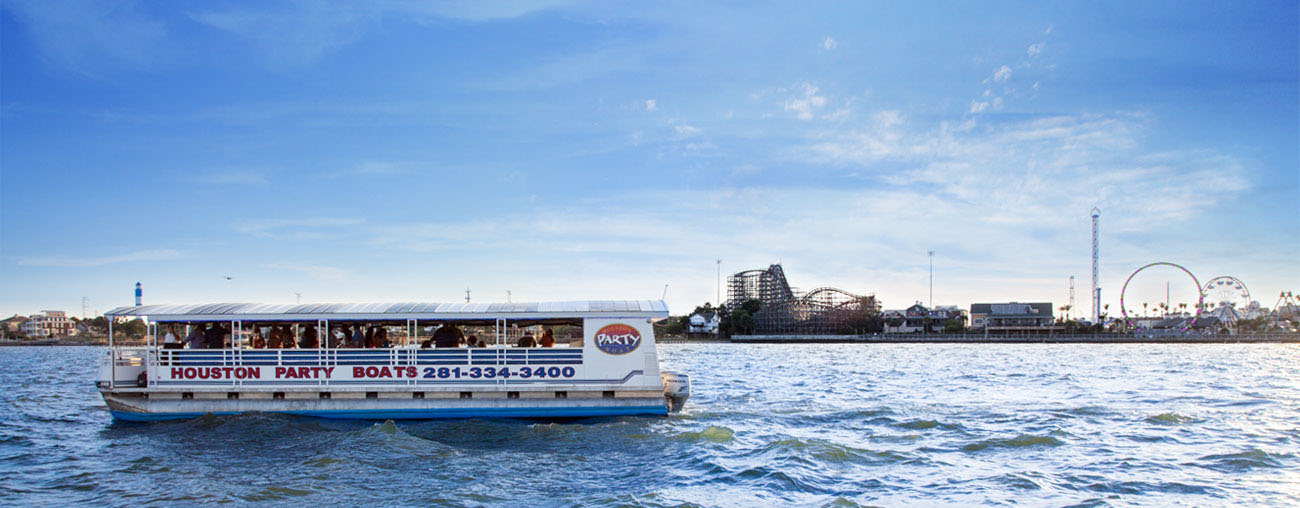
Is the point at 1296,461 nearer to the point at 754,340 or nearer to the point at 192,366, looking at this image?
the point at 192,366

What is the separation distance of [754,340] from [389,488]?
5926 inches

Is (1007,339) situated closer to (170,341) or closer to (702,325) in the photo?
(702,325)

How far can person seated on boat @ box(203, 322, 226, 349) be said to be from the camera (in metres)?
18.3

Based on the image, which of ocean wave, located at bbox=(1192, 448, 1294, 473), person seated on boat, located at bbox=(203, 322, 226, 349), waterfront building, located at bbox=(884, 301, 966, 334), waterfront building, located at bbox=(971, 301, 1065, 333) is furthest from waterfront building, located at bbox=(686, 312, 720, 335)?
ocean wave, located at bbox=(1192, 448, 1294, 473)

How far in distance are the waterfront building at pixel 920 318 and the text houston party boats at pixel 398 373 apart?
16218 centimetres

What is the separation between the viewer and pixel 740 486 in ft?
41.0

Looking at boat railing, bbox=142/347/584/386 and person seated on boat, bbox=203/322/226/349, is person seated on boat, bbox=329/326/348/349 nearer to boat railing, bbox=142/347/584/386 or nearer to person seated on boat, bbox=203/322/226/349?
boat railing, bbox=142/347/584/386

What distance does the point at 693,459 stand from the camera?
14.4 m

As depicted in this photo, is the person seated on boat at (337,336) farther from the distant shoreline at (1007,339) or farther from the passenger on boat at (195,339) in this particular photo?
the distant shoreline at (1007,339)

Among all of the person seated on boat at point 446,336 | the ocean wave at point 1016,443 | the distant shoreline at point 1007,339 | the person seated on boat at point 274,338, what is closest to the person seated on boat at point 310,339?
the person seated on boat at point 274,338

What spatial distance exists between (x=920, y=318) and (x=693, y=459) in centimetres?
17658

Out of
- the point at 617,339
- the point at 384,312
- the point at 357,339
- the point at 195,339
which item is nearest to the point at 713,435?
the point at 617,339

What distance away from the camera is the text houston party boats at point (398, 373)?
17.4m

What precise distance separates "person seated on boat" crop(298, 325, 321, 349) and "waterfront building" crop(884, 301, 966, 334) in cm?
16355
